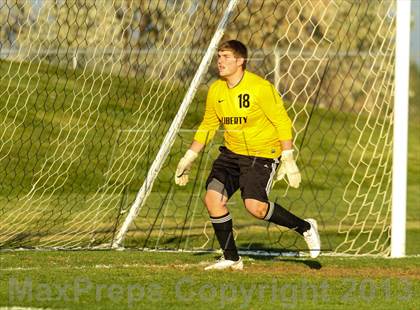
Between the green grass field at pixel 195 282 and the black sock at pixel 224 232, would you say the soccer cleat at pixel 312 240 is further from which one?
the black sock at pixel 224 232

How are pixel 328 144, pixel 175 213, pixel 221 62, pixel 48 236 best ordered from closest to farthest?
1. pixel 221 62
2. pixel 48 236
3. pixel 175 213
4. pixel 328 144

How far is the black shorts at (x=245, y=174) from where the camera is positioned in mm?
9828

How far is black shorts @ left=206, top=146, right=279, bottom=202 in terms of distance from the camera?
9.83 m

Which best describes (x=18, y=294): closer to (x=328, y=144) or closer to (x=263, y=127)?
(x=263, y=127)

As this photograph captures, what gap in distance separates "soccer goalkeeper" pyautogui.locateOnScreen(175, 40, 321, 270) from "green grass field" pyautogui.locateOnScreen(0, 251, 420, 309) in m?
0.48

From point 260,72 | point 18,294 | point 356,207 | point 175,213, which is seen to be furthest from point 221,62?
point 260,72

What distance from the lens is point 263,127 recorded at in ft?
32.8

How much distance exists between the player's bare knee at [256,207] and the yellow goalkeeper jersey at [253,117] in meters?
0.41

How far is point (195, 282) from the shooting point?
8859 millimetres

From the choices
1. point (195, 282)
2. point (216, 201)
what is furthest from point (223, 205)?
point (195, 282)

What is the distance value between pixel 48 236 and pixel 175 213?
383 centimetres

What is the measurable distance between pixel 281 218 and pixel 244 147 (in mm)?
704

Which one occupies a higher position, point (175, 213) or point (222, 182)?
point (222, 182)

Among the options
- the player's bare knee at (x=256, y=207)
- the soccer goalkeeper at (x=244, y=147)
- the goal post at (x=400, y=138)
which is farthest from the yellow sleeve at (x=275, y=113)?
the goal post at (x=400, y=138)
